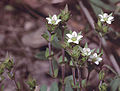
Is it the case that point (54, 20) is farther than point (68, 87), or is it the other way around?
point (68, 87)

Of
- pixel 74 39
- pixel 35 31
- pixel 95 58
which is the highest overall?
pixel 35 31

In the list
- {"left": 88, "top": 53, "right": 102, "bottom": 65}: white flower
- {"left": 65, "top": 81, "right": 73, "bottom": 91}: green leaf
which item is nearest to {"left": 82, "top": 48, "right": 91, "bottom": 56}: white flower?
{"left": 88, "top": 53, "right": 102, "bottom": 65}: white flower

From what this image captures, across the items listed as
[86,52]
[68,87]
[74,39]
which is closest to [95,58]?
[86,52]

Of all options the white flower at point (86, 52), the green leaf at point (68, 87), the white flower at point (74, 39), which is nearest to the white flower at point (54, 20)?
the white flower at point (74, 39)

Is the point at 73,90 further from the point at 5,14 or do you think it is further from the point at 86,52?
the point at 5,14

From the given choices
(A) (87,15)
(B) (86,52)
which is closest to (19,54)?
(A) (87,15)

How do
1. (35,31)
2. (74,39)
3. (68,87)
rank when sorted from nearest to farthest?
1. (74,39)
2. (68,87)
3. (35,31)

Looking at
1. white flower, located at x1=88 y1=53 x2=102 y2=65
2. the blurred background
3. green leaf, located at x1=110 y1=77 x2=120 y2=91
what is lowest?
green leaf, located at x1=110 y1=77 x2=120 y2=91

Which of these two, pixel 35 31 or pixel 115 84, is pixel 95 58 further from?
pixel 35 31

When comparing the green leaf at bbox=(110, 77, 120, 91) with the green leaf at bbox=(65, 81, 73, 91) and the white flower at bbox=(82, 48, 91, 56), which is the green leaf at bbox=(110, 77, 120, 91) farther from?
the white flower at bbox=(82, 48, 91, 56)

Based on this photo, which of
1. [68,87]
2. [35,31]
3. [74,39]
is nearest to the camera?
[74,39]
